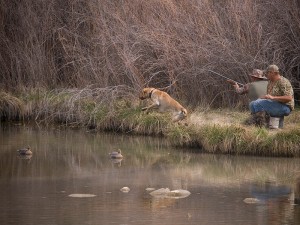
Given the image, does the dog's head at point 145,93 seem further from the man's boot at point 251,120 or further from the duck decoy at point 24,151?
the duck decoy at point 24,151

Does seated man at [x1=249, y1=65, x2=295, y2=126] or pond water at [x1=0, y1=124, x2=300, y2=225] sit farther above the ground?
seated man at [x1=249, y1=65, x2=295, y2=126]

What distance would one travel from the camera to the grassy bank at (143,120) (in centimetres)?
1503

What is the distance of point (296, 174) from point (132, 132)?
4.70m

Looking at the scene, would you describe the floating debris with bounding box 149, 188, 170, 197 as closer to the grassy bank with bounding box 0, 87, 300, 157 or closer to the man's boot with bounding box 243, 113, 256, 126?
the grassy bank with bounding box 0, 87, 300, 157

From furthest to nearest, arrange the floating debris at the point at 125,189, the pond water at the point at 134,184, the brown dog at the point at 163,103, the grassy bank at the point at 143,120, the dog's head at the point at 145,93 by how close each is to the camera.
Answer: the dog's head at the point at 145,93
the brown dog at the point at 163,103
the grassy bank at the point at 143,120
the floating debris at the point at 125,189
the pond water at the point at 134,184

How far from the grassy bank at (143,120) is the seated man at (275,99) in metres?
0.33

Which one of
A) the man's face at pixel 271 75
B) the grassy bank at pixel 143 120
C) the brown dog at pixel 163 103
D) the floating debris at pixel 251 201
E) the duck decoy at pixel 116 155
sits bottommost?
the floating debris at pixel 251 201

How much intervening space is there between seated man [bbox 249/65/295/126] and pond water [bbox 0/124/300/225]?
122 cm

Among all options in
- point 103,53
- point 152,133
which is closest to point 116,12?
point 103,53

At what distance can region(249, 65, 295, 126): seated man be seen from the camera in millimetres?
15586

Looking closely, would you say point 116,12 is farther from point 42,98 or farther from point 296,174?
point 296,174

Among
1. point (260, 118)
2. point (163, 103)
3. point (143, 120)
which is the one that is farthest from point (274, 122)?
Answer: point (143, 120)

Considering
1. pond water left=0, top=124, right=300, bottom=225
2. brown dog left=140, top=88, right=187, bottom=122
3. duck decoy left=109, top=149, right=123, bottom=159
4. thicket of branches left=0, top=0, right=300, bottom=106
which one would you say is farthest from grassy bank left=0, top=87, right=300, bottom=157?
duck decoy left=109, top=149, right=123, bottom=159

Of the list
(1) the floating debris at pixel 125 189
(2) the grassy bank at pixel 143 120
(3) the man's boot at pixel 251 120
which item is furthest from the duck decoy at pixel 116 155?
(1) the floating debris at pixel 125 189
